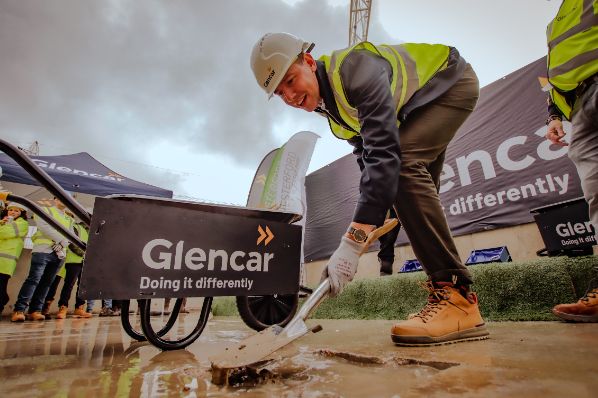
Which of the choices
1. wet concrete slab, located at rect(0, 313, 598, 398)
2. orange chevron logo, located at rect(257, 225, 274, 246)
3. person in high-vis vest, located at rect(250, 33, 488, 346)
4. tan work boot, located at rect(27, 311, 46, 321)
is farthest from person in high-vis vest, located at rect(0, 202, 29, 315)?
person in high-vis vest, located at rect(250, 33, 488, 346)

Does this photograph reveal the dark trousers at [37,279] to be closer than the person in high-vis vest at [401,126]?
No

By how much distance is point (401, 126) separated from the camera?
4.47ft

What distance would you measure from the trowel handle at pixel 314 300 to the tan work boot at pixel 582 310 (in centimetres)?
121

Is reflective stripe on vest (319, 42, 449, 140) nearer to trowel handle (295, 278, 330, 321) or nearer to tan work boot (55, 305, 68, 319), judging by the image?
trowel handle (295, 278, 330, 321)

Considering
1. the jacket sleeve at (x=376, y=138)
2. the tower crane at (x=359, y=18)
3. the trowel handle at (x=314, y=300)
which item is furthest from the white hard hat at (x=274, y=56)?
the tower crane at (x=359, y=18)

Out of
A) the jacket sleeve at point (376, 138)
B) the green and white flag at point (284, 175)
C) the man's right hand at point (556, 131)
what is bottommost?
the jacket sleeve at point (376, 138)

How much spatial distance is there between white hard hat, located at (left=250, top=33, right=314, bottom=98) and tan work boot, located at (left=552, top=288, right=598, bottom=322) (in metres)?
1.67

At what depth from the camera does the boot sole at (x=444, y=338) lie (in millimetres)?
1106

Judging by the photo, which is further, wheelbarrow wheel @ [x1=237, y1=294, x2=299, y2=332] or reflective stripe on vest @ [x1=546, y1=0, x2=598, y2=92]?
wheelbarrow wheel @ [x1=237, y1=294, x2=299, y2=332]

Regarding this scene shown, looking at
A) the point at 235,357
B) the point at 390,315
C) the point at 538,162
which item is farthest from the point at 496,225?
the point at 235,357

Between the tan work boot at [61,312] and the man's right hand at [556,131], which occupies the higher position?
the man's right hand at [556,131]

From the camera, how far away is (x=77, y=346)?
1.39 m

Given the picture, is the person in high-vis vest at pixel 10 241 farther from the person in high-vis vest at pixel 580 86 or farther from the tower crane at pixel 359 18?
the tower crane at pixel 359 18

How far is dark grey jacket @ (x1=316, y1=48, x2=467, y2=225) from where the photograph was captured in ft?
3.50
